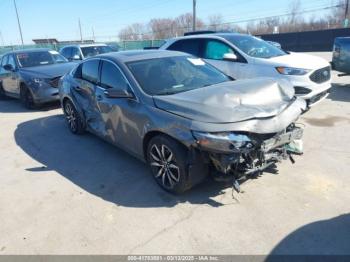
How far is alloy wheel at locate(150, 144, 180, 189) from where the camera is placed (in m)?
3.69

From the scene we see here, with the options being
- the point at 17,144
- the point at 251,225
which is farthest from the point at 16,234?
the point at 17,144

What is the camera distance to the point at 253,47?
7469mm

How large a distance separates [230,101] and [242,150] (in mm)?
616

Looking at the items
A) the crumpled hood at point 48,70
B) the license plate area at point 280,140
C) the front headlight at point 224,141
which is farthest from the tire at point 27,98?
the license plate area at point 280,140

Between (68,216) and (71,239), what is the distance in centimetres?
46

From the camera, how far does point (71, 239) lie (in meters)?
3.25

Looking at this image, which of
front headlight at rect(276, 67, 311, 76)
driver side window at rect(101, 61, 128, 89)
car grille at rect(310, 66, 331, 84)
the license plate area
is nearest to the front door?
driver side window at rect(101, 61, 128, 89)

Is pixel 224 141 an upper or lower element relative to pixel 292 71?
lower

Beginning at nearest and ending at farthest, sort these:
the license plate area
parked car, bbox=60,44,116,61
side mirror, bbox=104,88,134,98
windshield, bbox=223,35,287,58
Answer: the license plate area
side mirror, bbox=104,88,134,98
windshield, bbox=223,35,287,58
parked car, bbox=60,44,116,61

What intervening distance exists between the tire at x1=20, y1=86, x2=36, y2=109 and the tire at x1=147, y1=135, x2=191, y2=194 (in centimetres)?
654

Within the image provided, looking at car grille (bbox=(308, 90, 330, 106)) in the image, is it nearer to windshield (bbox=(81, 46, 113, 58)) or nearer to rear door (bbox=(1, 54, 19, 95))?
rear door (bbox=(1, 54, 19, 95))

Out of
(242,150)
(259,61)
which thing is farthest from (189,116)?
(259,61)

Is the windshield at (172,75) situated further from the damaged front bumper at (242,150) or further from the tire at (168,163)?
the damaged front bumper at (242,150)

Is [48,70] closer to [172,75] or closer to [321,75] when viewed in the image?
[172,75]
